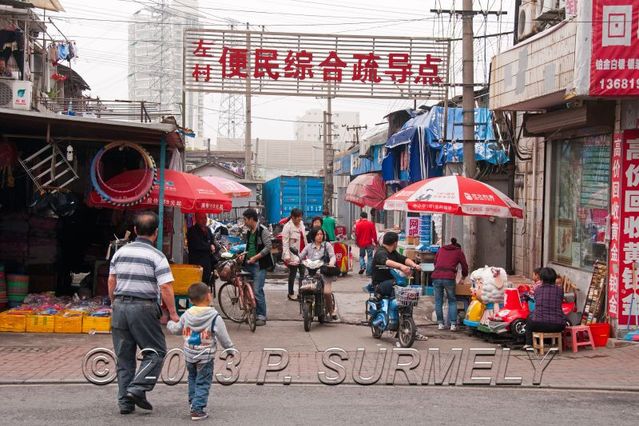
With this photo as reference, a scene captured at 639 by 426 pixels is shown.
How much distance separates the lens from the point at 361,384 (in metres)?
9.20

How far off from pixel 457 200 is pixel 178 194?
446cm

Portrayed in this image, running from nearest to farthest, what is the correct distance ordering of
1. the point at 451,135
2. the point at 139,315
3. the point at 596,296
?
the point at 139,315, the point at 596,296, the point at 451,135

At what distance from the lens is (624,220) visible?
11.9m

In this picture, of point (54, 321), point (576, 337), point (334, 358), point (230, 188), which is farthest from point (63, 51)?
point (576, 337)

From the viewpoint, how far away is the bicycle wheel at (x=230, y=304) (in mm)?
13836

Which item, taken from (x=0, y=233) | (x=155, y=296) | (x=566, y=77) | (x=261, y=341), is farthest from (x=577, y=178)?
(x=0, y=233)

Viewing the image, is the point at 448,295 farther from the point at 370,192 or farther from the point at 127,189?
the point at 370,192

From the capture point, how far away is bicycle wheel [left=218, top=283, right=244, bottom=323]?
45.4 feet

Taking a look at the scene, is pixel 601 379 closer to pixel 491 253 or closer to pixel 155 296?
pixel 155 296

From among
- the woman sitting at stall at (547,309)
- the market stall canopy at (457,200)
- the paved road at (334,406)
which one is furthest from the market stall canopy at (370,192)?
the paved road at (334,406)

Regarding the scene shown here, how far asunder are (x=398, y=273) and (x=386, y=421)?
498 centimetres

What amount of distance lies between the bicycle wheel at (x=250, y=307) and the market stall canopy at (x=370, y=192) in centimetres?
1327

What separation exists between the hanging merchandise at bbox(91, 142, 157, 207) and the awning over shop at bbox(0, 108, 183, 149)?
0.86 feet

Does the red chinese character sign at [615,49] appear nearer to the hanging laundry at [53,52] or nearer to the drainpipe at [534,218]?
the drainpipe at [534,218]
